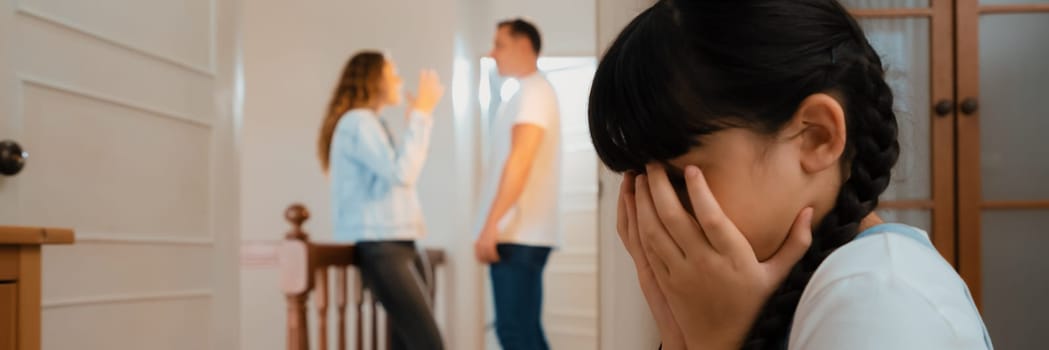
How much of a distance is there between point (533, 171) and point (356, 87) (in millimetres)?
696

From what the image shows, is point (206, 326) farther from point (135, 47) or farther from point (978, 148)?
point (978, 148)

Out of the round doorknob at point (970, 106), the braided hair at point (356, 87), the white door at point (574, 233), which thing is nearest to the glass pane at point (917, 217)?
the round doorknob at point (970, 106)

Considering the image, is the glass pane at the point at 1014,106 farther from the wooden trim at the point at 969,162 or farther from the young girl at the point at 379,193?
the young girl at the point at 379,193

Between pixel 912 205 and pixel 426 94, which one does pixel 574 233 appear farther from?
pixel 912 205

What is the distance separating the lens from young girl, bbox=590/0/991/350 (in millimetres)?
709

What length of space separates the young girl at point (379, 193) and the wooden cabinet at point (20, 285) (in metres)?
2.18

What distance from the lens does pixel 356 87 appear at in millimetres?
3443

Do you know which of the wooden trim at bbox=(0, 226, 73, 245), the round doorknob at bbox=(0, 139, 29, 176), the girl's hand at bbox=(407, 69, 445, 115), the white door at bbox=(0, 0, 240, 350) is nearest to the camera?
the wooden trim at bbox=(0, 226, 73, 245)

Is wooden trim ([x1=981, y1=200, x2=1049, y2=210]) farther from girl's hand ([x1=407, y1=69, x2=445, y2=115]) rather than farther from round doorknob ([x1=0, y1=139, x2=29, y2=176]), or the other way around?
girl's hand ([x1=407, y1=69, x2=445, y2=115])

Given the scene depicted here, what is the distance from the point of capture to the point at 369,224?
11.5 ft

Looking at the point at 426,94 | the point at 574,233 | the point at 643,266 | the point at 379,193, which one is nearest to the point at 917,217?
the point at 643,266

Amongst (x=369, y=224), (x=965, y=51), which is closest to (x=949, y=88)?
(x=965, y=51)

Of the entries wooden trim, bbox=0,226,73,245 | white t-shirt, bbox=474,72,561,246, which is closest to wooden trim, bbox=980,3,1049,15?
white t-shirt, bbox=474,72,561,246

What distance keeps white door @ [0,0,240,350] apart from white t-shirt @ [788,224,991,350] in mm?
1426
